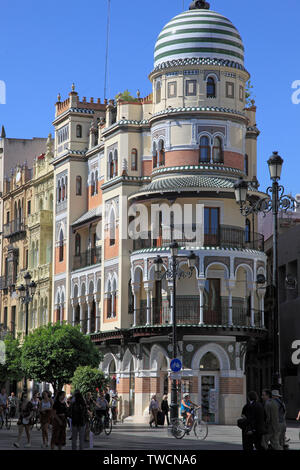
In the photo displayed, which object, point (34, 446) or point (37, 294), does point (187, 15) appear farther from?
point (34, 446)

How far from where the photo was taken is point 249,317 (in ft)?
180

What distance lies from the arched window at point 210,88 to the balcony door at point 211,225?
594cm

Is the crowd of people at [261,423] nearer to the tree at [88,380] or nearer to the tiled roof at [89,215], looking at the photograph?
the tree at [88,380]

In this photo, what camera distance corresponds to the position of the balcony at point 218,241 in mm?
53281

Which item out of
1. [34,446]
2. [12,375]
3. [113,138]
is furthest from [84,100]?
[34,446]

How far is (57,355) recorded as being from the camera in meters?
52.5

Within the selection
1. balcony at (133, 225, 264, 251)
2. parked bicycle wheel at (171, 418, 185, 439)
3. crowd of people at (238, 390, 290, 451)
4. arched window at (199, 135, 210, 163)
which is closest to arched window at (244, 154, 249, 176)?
arched window at (199, 135, 210, 163)

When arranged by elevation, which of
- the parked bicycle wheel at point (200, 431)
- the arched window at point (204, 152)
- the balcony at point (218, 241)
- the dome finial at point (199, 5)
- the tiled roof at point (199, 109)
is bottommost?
the parked bicycle wheel at point (200, 431)

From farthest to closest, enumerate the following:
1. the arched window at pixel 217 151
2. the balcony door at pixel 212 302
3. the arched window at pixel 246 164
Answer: the arched window at pixel 246 164 → the arched window at pixel 217 151 → the balcony door at pixel 212 302

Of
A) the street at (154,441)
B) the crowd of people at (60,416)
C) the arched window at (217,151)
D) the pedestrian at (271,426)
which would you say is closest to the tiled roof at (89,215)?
the arched window at (217,151)

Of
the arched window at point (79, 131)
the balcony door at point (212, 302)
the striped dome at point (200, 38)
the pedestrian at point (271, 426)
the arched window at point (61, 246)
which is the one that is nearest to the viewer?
the pedestrian at point (271, 426)

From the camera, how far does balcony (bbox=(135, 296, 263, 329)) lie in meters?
52.7

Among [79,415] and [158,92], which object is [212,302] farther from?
[79,415]

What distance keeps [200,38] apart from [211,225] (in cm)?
945
